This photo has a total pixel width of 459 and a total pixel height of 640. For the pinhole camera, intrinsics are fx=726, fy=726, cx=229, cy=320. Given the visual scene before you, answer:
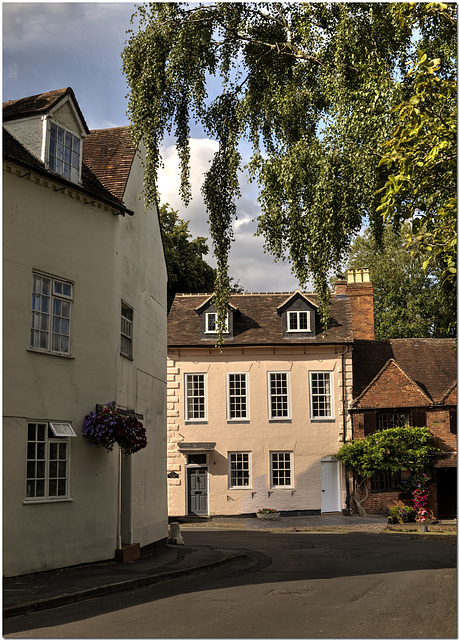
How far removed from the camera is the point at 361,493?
102ft

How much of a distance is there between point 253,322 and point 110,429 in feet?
65.2

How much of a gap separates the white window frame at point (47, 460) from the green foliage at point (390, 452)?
18.5m

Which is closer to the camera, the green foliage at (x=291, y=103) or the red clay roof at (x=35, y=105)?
the green foliage at (x=291, y=103)

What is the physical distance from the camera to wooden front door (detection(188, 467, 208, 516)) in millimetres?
31703

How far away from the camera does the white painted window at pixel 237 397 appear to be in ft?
107

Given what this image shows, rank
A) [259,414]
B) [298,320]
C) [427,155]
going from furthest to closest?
[298,320] → [259,414] → [427,155]

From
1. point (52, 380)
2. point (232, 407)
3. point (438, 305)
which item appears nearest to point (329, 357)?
Answer: point (232, 407)

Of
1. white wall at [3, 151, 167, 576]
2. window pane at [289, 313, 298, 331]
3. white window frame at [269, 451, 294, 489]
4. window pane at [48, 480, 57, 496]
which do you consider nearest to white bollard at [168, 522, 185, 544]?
white wall at [3, 151, 167, 576]

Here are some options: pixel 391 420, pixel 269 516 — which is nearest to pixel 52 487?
pixel 269 516

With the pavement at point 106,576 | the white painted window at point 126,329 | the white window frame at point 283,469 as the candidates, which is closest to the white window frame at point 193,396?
the white window frame at point 283,469

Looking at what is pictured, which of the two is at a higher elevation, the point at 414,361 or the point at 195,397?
the point at 414,361

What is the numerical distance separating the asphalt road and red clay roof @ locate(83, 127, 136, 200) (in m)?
8.94

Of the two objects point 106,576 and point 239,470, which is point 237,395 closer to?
point 239,470

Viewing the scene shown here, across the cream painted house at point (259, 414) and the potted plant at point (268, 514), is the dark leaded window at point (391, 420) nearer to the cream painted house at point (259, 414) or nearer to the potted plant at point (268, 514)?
the cream painted house at point (259, 414)
